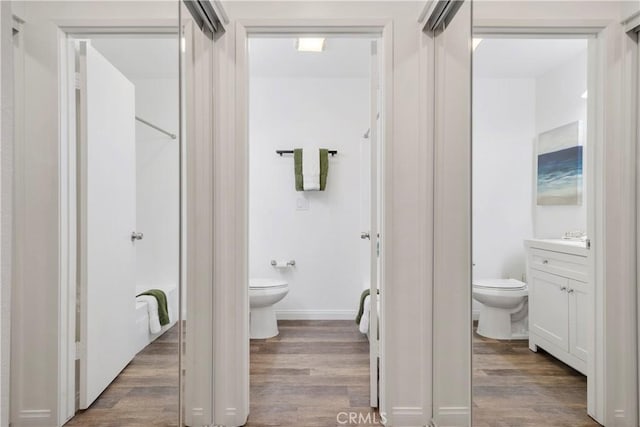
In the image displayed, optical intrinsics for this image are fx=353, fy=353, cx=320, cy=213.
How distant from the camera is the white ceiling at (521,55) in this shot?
34.1 inches

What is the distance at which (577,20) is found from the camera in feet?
2.57

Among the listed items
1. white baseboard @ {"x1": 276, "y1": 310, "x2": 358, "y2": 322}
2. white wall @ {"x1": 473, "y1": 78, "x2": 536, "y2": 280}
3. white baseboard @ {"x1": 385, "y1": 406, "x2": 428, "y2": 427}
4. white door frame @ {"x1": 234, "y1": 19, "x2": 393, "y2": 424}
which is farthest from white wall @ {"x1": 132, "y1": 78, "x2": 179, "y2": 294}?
white baseboard @ {"x1": 276, "y1": 310, "x2": 358, "y2": 322}

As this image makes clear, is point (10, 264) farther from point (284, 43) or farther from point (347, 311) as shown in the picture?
point (347, 311)

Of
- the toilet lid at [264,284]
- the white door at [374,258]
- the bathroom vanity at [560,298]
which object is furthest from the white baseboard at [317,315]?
the bathroom vanity at [560,298]

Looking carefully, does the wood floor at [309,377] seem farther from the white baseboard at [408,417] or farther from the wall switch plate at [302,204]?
the wall switch plate at [302,204]

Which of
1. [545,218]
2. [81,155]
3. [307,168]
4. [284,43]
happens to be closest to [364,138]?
[307,168]

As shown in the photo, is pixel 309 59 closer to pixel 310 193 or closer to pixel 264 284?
pixel 310 193

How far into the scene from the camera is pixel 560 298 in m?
0.90

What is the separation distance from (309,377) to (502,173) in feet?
6.11

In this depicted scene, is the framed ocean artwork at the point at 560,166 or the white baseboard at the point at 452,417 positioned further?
the white baseboard at the point at 452,417

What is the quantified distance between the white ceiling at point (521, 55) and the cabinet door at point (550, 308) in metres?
0.55
